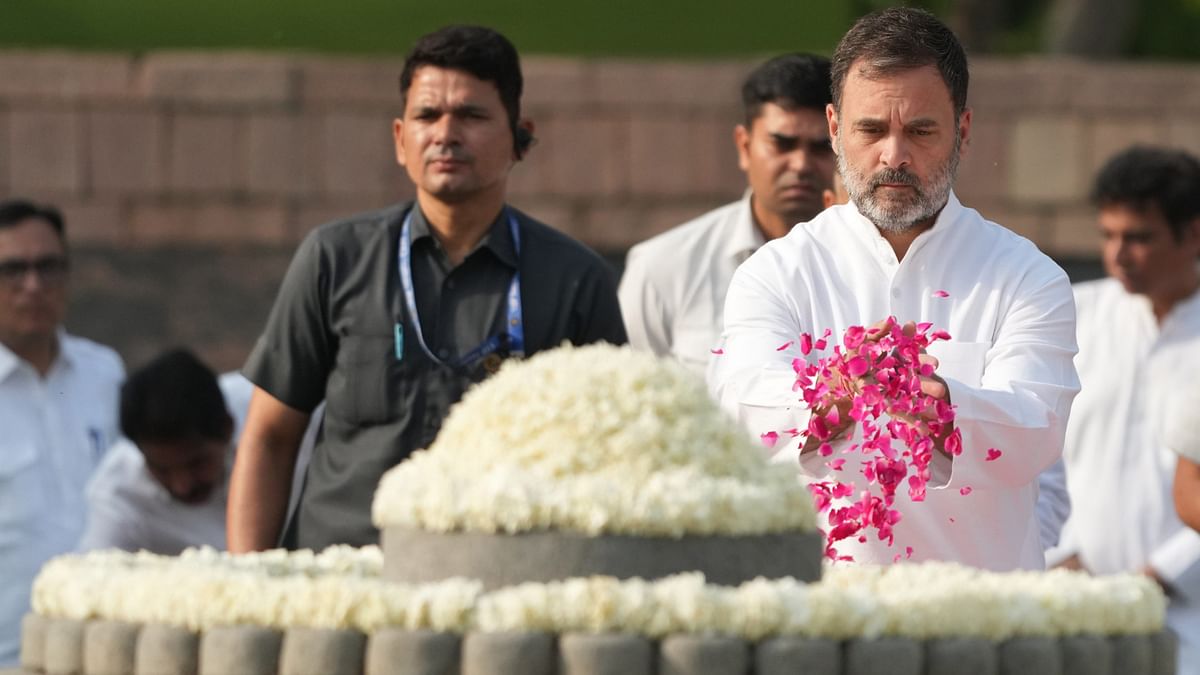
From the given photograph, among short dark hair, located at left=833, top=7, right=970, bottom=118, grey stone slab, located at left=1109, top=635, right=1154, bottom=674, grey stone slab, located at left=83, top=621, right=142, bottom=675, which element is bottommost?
grey stone slab, located at left=83, top=621, right=142, bottom=675

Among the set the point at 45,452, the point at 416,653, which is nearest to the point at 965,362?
the point at 416,653

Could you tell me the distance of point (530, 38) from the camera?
1227 centimetres

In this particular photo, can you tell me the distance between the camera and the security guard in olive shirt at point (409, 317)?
4.70 meters

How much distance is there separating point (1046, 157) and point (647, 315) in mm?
5360

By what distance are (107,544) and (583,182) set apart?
4.11 metres

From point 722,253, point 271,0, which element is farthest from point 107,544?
point 271,0

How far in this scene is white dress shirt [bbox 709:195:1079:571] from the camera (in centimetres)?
352

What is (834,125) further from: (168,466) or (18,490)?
(18,490)

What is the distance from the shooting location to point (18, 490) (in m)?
7.24

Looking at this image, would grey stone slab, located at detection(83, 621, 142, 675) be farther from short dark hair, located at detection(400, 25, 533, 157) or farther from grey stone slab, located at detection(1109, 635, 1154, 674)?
short dark hair, located at detection(400, 25, 533, 157)

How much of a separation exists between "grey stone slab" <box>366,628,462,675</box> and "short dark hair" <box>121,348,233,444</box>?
417 centimetres

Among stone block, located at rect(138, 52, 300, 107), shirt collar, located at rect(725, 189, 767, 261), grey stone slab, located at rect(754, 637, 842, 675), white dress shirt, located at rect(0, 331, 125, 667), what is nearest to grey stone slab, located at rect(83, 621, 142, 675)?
grey stone slab, located at rect(754, 637, 842, 675)

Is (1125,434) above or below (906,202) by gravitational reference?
below

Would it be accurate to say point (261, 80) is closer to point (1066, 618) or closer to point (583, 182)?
point (583, 182)
